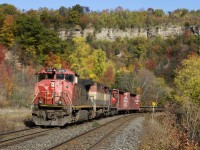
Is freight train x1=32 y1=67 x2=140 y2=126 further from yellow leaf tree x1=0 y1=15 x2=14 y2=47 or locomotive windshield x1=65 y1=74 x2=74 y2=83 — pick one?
yellow leaf tree x1=0 y1=15 x2=14 y2=47

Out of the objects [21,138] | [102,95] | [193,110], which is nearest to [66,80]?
[21,138]

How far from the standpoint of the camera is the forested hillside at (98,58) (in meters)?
46.9

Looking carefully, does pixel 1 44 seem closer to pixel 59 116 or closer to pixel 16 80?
pixel 16 80

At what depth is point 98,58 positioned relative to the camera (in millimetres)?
101625

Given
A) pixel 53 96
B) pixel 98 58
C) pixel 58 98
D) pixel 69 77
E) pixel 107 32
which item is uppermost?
pixel 107 32

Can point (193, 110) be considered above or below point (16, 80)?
below

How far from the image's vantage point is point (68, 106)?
21797 mm

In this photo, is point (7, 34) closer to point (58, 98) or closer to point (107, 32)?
point (58, 98)

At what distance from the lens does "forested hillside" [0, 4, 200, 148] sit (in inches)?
1847

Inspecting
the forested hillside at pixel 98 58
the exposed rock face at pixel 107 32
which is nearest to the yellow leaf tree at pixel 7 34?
the forested hillside at pixel 98 58

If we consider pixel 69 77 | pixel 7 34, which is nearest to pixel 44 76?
pixel 69 77

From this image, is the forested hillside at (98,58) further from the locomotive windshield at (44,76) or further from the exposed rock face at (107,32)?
the locomotive windshield at (44,76)

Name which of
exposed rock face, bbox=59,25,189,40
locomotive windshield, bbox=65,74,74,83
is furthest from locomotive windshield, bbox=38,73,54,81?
exposed rock face, bbox=59,25,189,40

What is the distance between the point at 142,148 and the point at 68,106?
7692mm
